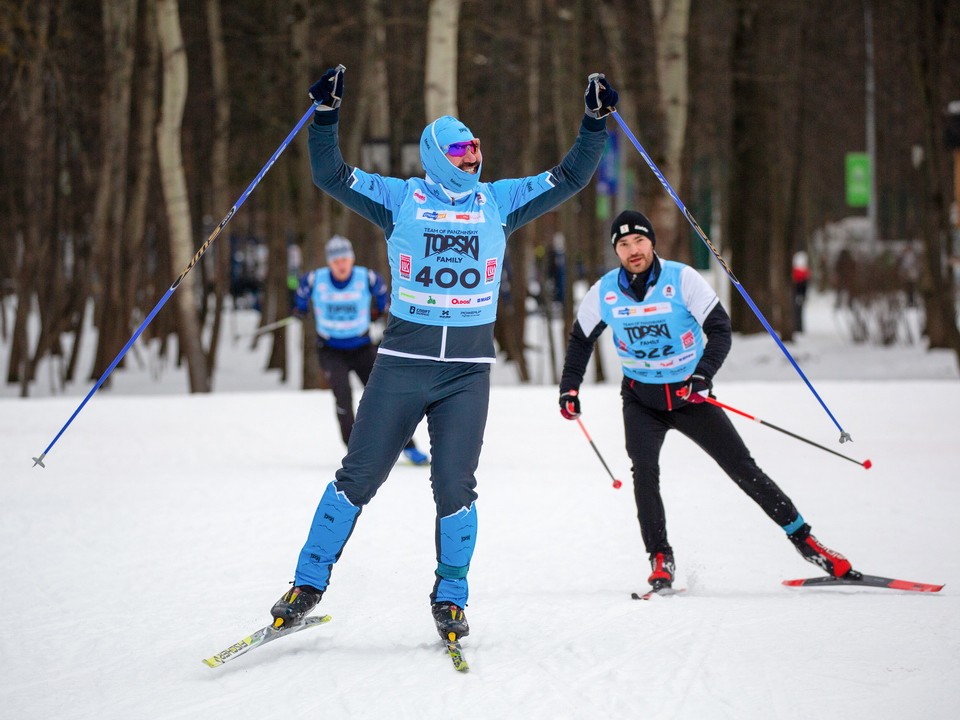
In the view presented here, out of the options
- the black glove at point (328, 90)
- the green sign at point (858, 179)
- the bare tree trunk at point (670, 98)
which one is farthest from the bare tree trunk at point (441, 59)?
the green sign at point (858, 179)

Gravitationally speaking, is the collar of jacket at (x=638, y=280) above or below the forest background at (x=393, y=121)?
below

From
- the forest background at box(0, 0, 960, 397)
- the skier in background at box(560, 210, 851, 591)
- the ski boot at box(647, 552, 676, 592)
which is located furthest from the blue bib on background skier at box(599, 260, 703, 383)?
the forest background at box(0, 0, 960, 397)

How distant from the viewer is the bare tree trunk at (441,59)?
1409 cm

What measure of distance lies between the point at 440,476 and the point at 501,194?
1155mm

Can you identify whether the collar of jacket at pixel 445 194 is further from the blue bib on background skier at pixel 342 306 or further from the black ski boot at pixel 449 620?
the blue bib on background skier at pixel 342 306

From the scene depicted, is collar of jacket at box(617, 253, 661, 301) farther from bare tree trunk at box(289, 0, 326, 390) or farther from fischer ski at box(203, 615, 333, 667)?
bare tree trunk at box(289, 0, 326, 390)

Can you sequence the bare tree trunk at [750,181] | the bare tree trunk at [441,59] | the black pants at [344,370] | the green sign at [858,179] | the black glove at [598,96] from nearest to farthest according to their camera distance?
the black glove at [598,96], the black pants at [344,370], the bare tree trunk at [441,59], the bare tree trunk at [750,181], the green sign at [858,179]

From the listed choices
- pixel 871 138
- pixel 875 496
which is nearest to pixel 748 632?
pixel 875 496

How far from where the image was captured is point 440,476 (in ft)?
16.0

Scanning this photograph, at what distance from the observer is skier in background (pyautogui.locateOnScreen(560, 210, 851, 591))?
19.2 feet

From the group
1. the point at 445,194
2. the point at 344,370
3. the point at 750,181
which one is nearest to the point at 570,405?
the point at 445,194

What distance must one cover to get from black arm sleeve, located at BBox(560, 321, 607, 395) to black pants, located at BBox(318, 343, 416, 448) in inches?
166

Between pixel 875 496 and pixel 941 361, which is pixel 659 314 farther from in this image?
pixel 941 361

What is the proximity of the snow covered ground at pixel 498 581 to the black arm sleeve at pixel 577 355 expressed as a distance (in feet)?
3.20
